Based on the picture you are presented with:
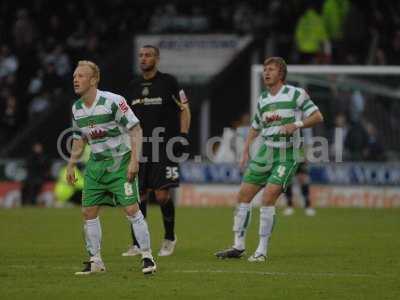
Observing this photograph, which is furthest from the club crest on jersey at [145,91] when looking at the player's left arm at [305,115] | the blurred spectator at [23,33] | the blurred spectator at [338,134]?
the blurred spectator at [23,33]

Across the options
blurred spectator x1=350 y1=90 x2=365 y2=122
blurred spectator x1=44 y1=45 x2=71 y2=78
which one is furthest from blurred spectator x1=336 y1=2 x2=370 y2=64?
blurred spectator x1=44 y1=45 x2=71 y2=78

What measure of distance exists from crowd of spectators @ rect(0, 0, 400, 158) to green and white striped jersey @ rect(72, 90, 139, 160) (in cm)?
1501

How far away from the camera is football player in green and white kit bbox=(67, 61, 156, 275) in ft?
35.5

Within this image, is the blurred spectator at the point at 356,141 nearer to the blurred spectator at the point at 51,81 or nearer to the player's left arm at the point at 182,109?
Answer: the blurred spectator at the point at 51,81

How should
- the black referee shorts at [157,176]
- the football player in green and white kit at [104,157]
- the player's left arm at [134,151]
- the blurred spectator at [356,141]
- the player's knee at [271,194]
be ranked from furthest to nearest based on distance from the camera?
the blurred spectator at [356,141] < the black referee shorts at [157,176] < the player's knee at [271,194] < the football player in green and white kit at [104,157] < the player's left arm at [134,151]

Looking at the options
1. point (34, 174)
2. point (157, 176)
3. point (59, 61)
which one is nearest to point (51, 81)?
point (59, 61)

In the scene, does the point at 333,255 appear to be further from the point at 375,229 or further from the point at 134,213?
the point at 375,229

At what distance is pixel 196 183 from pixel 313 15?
15.3 ft

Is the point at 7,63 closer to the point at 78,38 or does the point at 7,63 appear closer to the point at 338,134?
the point at 78,38

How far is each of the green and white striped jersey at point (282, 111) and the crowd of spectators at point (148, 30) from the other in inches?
512

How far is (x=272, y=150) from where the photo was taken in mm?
12625

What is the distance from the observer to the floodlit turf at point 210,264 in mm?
9766

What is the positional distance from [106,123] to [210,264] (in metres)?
2.09

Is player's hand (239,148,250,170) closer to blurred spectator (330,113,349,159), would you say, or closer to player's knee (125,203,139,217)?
player's knee (125,203,139,217)
